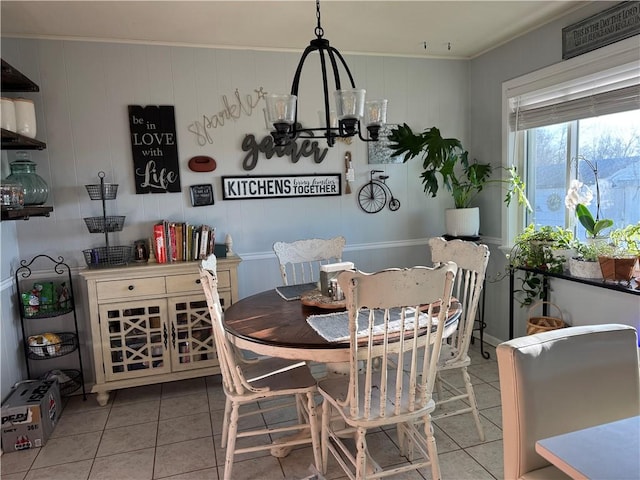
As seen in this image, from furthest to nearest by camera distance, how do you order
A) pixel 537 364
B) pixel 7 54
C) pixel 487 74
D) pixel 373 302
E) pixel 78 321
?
pixel 487 74
pixel 78 321
pixel 7 54
pixel 373 302
pixel 537 364

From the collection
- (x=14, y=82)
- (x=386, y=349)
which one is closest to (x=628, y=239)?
(x=386, y=349)

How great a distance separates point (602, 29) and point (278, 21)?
6.32 feet

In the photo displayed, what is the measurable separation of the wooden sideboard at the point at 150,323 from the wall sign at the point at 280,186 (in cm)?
56

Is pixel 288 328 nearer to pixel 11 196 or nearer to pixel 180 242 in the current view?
pixel 180 242

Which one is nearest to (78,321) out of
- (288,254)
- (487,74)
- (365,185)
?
(288,254)

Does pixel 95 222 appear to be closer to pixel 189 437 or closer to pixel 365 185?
pixel 189 437

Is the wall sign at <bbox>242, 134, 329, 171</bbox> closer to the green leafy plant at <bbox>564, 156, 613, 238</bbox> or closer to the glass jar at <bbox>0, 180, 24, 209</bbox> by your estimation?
the glass jar at <bbox>0, 180, 24, 209</bbox>

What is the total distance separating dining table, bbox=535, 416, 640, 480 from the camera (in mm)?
920

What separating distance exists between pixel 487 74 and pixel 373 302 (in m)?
2.80

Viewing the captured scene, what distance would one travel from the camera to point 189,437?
2518 millimetres

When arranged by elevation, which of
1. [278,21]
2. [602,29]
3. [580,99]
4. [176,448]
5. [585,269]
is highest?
[278,21]

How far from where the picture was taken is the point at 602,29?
258 cm

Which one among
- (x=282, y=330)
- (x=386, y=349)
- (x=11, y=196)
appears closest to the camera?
(x=386, y=349)

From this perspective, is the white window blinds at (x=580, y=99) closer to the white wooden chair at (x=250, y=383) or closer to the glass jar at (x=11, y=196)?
the white wooden chair at (x=250, y=383)
